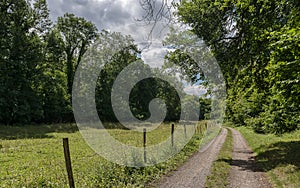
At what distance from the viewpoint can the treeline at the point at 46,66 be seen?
2853 cm

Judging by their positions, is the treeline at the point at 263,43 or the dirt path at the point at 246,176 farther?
the dirt path at the point at 246,176

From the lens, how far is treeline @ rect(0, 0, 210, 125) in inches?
1123

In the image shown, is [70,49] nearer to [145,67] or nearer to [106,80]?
[106,80]

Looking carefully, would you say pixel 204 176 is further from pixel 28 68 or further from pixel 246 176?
pixel 28 68

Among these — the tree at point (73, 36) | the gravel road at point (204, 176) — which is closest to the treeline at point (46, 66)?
the tree at point (73, 36)

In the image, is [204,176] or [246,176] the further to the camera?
[246,176]

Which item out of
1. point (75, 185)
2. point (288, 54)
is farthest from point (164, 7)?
point (288, 54)

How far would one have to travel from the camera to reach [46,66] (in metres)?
Result: 35.4

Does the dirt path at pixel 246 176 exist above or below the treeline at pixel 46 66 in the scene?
below

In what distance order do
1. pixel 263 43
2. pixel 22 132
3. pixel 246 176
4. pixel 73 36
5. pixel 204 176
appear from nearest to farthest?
pixel 204 176, pixel 246 176, pixel 263 43, pixel 22 132, pixel 73 36

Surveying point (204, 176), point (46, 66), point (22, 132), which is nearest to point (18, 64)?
point (46, 66)

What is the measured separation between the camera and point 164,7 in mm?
3520

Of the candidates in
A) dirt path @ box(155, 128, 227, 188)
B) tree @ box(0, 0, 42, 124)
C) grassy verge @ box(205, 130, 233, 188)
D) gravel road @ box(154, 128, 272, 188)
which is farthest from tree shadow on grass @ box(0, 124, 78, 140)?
grassy verge @ box(205, 130, 233, 188)

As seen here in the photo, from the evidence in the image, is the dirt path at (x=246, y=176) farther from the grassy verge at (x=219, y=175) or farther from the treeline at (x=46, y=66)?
the treeline at (x=46, y=66)
